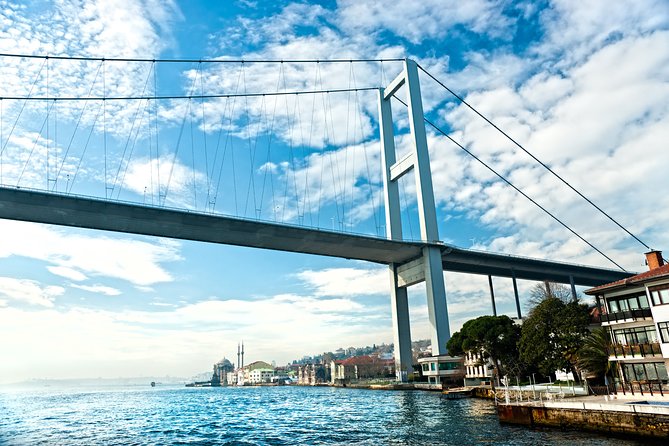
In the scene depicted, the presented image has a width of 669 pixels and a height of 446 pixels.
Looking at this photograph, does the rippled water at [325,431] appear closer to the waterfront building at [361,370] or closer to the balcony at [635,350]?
the balcony at [635,350]

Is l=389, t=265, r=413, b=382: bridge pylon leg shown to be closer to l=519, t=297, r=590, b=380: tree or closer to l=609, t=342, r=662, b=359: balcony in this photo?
l=519, t=297, r=590, b=380: tree

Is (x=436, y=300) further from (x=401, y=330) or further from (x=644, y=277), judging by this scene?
(x=644, y=277)

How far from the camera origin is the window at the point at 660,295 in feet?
78.6

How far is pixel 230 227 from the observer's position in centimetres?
5512

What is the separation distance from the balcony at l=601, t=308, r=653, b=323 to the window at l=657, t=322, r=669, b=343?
45.3 inches

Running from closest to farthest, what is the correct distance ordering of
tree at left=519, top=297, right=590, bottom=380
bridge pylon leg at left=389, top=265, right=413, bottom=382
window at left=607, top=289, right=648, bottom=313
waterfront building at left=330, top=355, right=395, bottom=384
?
1. window at left=607, top=289, right=648, bottom=313
2. tree at left=519, top=297, right=590, bottom=380
3. bridge pylon leg at left=389, top=265, right=413, bottom=382
4. waterfront building at left=330, top=355, right=395, bottom=384

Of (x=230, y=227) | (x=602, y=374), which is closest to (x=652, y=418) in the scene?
(x=602, y=374)

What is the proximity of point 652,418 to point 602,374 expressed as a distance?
11.8m

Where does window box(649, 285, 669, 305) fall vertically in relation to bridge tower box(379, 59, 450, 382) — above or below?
below

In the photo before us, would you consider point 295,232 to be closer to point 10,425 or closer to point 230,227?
point 230,227

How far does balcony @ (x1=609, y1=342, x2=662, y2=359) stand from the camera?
24203 mm

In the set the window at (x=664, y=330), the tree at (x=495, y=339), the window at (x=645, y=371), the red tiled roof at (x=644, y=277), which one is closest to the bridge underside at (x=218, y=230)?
the tree at (x=495, y=339)

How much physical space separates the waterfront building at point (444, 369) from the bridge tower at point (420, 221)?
191 cm

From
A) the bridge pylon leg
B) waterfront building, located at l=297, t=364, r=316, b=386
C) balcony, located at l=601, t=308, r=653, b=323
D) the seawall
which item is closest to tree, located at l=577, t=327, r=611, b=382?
balcony, located at l=601, t=308, r=653, b=323
